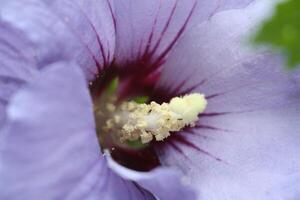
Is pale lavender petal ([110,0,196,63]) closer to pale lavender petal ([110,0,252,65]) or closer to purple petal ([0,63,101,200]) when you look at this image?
pale lavender petal ([110,0,252,65])

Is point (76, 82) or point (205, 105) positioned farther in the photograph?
point (205, 105)

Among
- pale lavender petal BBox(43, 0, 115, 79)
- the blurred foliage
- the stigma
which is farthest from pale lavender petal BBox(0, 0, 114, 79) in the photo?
the blurred foliage

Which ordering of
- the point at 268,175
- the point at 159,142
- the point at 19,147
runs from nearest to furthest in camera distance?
the point at 19,147, the point at 268,175, the point at 159,142

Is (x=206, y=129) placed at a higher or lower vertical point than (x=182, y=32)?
lower

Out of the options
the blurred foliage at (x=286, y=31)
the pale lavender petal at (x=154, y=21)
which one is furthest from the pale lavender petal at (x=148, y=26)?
the blurred foliage at (x=286, y=31)

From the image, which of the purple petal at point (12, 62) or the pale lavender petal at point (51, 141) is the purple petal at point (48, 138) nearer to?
the pale lavender petal at point (51, 141)

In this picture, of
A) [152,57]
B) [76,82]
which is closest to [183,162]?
[152,57]

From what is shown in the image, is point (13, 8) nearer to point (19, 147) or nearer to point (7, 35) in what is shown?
point (7, 35)
